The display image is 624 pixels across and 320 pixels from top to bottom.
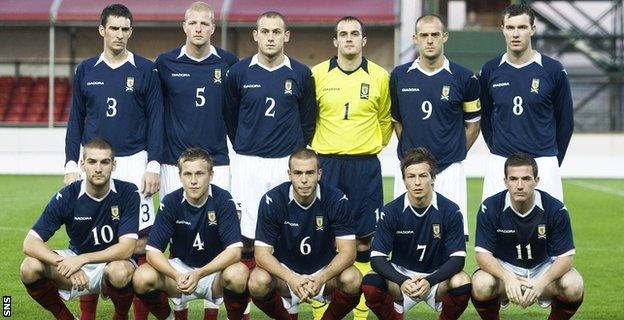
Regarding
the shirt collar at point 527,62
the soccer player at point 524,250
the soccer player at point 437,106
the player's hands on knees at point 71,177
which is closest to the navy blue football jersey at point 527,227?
the soccer player at point 524,250

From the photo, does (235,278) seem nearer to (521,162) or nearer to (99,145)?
(99,145)

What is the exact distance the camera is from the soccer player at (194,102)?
6.91 meters

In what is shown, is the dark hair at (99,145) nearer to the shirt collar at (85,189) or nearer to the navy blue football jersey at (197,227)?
the shirt collar at (85,189)

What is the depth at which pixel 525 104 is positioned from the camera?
22.1 feet

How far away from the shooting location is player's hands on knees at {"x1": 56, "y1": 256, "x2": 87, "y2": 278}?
5.98 meters

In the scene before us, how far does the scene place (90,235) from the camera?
6273 millimetres

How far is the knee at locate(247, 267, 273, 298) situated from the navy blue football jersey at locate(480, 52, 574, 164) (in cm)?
176

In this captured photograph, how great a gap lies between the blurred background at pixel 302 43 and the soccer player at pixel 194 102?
14252mm

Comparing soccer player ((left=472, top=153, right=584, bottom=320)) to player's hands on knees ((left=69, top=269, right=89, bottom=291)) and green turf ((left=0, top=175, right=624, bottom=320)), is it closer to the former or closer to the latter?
green turf ((left=0, top=175, right=624, bottom=320))

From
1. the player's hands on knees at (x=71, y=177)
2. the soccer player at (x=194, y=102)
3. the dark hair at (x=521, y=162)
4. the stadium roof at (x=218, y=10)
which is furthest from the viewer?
the stadium roof at (x=218, y=10)

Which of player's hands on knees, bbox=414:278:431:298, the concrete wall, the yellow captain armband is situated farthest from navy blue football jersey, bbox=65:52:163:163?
the concrete wall

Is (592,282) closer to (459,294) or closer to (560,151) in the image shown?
(560,151)

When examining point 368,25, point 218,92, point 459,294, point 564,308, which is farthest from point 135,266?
point 368,25

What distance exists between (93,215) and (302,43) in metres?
19.6
